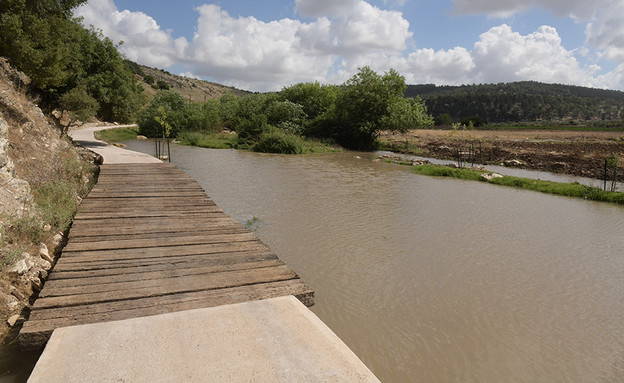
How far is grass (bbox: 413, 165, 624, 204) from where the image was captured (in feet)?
42.6

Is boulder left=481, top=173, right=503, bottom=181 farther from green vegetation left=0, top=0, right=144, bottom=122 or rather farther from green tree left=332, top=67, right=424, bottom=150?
green vegetation left=0, top=0, right=144, bottom=122

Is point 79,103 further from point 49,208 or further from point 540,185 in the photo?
point 540,185

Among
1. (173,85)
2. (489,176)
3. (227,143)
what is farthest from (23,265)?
(173,85)

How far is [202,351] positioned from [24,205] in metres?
4.44

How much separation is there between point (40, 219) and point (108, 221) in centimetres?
86

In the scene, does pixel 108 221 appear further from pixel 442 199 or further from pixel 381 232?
pixel 442 199

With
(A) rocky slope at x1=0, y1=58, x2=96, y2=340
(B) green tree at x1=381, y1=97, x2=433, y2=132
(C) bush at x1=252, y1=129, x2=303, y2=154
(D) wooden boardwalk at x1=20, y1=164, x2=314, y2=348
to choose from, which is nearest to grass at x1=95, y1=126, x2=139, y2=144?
(C) bush at x1=252, y1=129, x2=303, y2=154

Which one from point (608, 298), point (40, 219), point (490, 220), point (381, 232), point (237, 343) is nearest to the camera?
point (237, 343)

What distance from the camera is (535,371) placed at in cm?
379

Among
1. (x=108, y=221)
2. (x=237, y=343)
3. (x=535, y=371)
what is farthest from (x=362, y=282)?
(x=108, y=221)

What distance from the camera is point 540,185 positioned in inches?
582

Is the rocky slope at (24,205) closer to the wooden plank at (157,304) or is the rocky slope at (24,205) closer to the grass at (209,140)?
the wooden plank at (157,304)

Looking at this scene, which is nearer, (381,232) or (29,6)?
(381,232)

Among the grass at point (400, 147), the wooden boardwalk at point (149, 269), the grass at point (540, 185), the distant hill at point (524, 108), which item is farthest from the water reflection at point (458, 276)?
the distant hill at point (524, 108)
